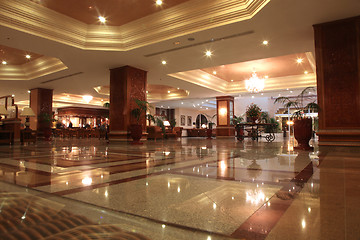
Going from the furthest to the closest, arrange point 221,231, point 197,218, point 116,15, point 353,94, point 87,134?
point 87,134
point 116,15
point 353,94
point 197,218
point 221,231

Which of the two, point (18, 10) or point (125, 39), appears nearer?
point (18, 10)

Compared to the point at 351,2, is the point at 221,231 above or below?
below

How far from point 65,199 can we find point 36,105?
12.9 metres

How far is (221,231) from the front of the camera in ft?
2.89

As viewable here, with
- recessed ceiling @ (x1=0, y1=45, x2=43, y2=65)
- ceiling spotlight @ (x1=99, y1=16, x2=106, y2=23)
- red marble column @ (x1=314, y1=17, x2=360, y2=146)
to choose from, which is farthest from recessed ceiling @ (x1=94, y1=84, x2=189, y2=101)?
red marble column @ (x1=314, y1=17, x2=360, y2=146)

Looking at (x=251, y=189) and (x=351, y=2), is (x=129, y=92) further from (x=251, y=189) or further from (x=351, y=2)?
(x=251, y=189)

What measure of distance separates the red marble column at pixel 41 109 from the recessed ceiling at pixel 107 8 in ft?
24.0

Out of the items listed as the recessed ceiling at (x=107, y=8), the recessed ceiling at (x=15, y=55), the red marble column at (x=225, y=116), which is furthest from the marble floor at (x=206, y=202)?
the red marble column at (x=225, y=116)

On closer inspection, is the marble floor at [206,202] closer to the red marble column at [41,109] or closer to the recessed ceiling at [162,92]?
the red marble column at [41,109]

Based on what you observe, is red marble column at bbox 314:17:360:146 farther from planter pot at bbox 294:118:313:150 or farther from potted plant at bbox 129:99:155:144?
potted plant at bbox 129:99:155:144

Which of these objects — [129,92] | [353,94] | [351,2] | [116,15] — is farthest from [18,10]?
[353,94]

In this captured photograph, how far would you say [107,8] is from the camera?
232 inches

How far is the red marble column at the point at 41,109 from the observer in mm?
12016

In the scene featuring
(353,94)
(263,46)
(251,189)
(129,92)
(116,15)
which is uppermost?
(116,15)
